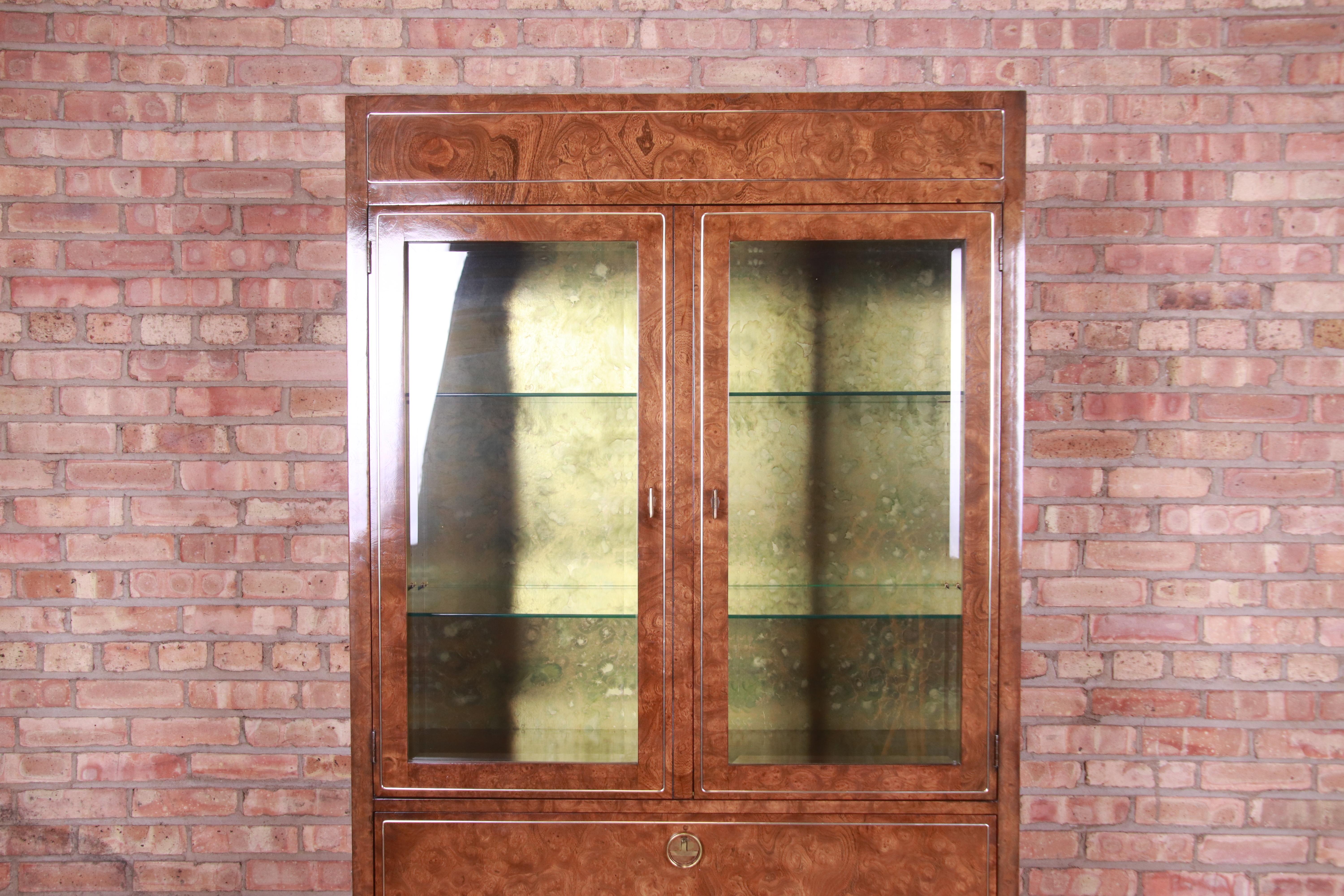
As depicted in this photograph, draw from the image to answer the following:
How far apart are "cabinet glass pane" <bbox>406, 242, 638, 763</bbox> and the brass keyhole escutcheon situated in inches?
7.0

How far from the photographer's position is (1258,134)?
1.75 metres

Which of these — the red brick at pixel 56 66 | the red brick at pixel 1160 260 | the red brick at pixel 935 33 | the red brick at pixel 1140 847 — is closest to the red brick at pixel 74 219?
the red brick at pixel 56 66

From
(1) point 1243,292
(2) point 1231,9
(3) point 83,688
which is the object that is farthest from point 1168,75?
(3) point 83,688

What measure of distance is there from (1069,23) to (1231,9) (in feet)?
1.15

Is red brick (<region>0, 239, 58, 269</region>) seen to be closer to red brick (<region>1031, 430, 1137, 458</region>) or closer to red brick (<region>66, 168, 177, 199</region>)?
red brick (<region>66, 168, 177, 199</region>)

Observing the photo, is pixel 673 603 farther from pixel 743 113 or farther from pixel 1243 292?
pixel 1243 292

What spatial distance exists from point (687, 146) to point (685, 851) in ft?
4.38

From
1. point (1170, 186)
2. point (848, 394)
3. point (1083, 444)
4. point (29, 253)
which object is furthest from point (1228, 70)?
point (29, 253)

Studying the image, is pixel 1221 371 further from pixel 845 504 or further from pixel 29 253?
pixel 29 253

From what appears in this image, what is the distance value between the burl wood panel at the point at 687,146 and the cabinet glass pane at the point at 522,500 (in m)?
0.15

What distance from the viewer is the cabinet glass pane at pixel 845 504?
155 centimetres

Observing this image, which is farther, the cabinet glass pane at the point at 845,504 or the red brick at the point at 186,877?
the red brick at the point at 186,877

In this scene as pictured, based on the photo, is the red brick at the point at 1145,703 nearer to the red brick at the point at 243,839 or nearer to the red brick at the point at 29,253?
the red brick at the point at 243,839

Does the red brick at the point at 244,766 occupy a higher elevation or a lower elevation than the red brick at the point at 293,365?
lower
